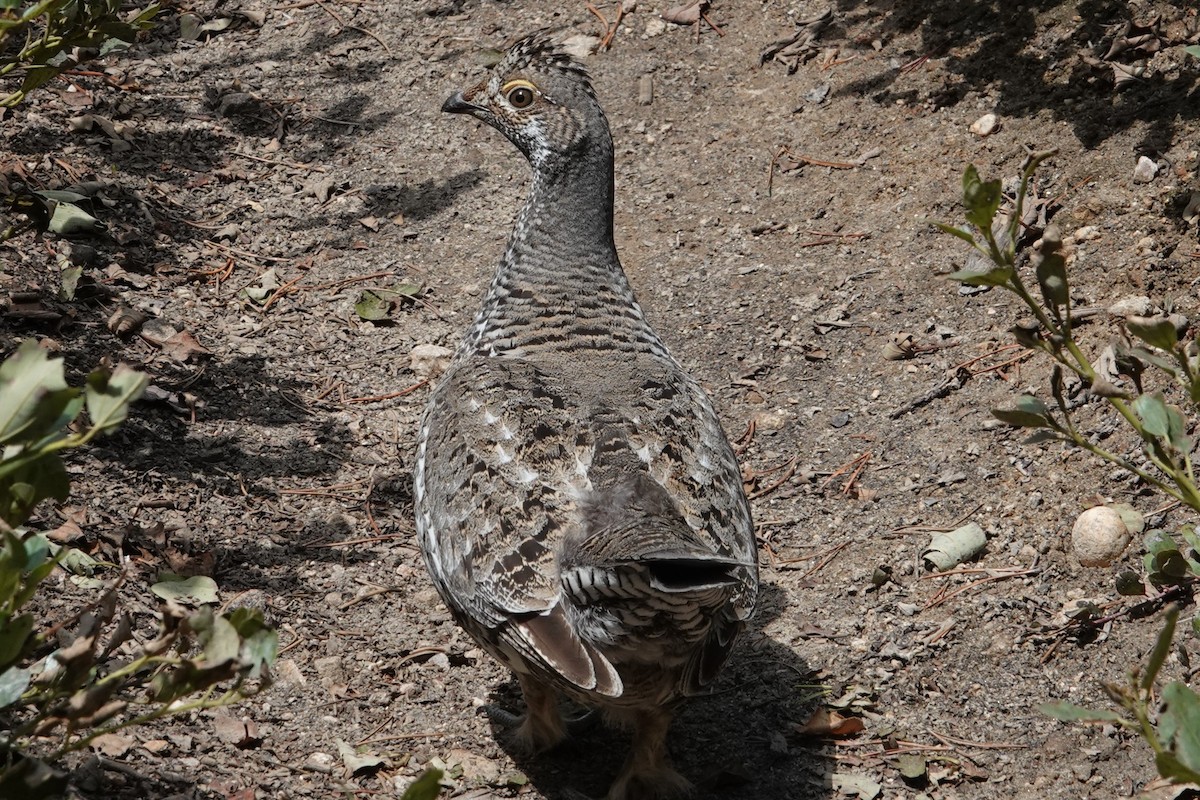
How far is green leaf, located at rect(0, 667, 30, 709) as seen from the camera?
2439mm

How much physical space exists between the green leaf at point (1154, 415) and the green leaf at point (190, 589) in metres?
3.58

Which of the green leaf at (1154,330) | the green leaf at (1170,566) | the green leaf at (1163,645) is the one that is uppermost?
the green leaf at (1154,330)

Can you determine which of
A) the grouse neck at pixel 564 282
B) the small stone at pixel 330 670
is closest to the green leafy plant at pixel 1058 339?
the grouse neck at pixel 564 282

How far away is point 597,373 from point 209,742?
1986 mm

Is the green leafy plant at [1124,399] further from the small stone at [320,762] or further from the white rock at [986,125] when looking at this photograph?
the white rock at [986,125]

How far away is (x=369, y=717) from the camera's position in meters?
4.55

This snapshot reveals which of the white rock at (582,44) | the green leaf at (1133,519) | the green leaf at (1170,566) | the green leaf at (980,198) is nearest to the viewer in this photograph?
the green leaf at (980,198)

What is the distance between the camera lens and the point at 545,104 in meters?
5.59

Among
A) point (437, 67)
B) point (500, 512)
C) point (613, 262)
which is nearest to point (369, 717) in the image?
point (500, 512)

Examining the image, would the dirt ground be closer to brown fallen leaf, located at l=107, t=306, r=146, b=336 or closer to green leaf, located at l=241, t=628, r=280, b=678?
brown fallen leaf, located at l=107, t=306, r=146, b=336

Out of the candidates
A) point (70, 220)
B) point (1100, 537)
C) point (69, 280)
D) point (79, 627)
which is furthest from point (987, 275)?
point (70, 220)

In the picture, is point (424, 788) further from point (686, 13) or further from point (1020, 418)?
point (686, 13)

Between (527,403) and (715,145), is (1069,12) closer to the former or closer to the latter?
(715,145)

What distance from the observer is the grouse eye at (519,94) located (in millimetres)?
5641
